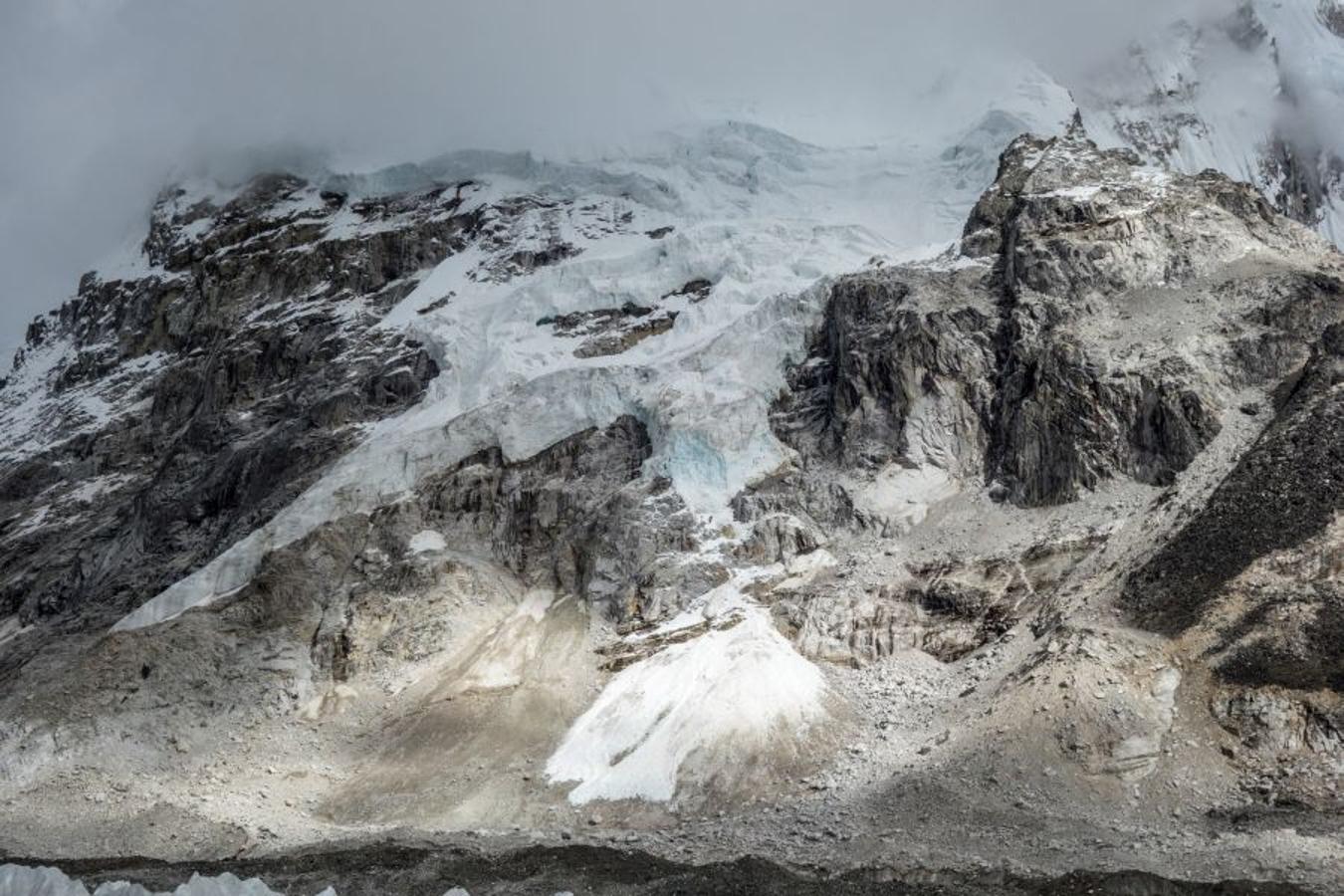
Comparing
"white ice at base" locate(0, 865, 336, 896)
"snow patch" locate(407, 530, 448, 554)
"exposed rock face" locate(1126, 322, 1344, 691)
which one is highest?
"snow patch" locate(407, 530, 448, 554)

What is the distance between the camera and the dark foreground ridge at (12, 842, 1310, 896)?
3103 cm

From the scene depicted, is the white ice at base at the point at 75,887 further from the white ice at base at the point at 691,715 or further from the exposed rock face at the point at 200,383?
the exposed rock face at the point at 200,383

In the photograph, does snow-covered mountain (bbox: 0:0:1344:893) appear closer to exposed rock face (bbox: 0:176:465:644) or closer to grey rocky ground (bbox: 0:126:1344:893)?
grey rocky ground (bbox: 0:126:1344:893)

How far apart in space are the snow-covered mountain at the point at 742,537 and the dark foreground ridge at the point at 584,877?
2.27 ft

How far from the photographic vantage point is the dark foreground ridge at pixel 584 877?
31031 millimetres

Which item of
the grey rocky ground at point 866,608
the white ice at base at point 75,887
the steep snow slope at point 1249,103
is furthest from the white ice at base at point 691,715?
the steep snow slope at point 1249,103

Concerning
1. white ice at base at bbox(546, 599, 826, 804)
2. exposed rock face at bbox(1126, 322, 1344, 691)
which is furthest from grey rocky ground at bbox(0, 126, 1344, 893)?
white ice at base at bbox(546, 599, 826, 804)

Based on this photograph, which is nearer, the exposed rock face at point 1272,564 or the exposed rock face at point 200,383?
the exposed rock face at point 1272,564

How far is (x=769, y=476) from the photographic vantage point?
6562 cm

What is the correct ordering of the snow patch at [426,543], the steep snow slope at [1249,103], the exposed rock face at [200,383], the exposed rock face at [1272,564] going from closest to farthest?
the exposed rock face at [1272,564] < the snow patch at [426,543] < the exposed rock face at [200,383] < the steep snow slope at [1249,103]

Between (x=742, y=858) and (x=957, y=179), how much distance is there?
7838 cm

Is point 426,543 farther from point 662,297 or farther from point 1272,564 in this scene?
point 1272,564

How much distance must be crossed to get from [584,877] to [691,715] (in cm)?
1192

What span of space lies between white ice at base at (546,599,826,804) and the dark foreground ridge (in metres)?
6.41
